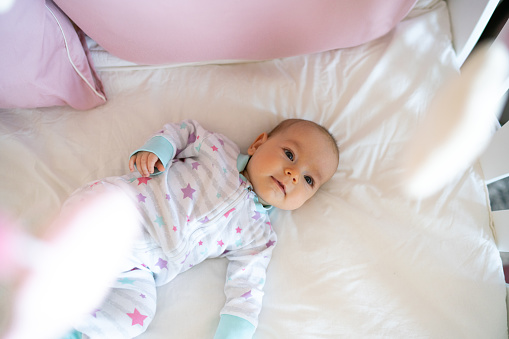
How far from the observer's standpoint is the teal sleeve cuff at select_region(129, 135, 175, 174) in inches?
40.5

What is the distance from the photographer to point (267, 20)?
1214 millimetres

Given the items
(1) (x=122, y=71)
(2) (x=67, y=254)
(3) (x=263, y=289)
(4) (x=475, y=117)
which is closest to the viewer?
(2) (x=67, y=254)

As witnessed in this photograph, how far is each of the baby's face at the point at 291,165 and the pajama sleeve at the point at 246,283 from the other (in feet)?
0.40

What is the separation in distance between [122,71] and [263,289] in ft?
2.95

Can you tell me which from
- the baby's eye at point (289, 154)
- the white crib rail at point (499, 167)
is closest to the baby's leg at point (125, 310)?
the baby's eye at point (289, 154)

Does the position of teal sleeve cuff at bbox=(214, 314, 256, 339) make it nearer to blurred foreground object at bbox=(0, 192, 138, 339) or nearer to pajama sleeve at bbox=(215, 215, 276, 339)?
pajama sleeve at bbox=(215, 215, 276, 339)

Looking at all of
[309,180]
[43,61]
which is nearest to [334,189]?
[309,180]

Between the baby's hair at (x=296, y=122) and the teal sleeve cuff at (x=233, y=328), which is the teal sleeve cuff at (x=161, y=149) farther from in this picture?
the teal sleeve cuff at (x=233, y=328)

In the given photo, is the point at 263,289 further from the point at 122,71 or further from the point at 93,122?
the point at 122,71

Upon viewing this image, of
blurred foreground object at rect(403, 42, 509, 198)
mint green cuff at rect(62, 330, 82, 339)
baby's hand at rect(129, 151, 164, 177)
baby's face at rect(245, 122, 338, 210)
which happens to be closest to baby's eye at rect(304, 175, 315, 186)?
baby's face at rect(245, 122, 338, 210)

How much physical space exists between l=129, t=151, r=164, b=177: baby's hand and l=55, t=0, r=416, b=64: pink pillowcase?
434 mm

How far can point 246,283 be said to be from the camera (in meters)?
1.03

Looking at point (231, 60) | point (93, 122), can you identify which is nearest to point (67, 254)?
point (93, 122)

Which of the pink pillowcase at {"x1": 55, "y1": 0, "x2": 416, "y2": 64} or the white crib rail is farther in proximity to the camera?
the pink pillowcase at {"x1": 55, "y1": 0, "x2": 416, "y2": 64}
